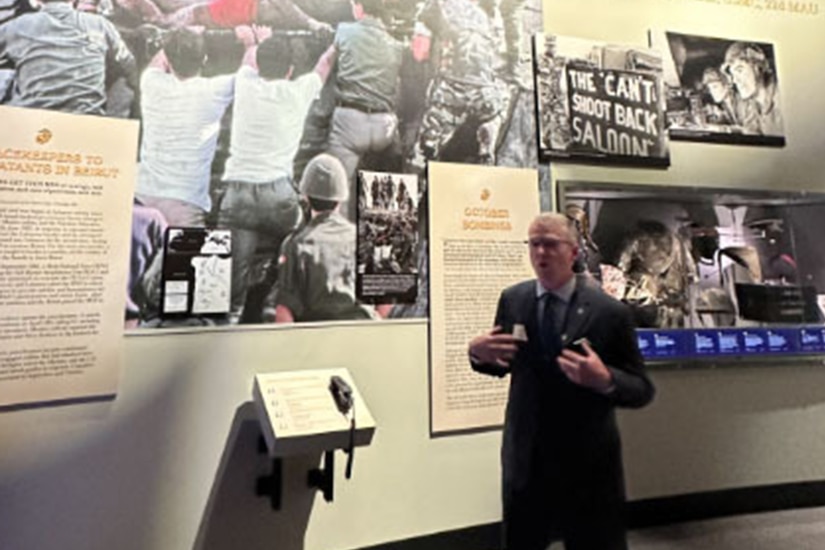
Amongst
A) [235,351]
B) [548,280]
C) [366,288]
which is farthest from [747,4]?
[235,351]

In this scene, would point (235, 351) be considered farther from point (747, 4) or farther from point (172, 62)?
point (747, 4)

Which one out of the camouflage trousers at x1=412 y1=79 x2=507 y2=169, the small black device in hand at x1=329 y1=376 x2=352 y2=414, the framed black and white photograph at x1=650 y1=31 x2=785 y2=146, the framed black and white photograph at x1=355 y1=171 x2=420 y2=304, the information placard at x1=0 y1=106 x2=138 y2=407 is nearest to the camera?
the information placard at x1=0 y1=106 x2=138 y2=407

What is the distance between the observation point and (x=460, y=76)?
2465 mm

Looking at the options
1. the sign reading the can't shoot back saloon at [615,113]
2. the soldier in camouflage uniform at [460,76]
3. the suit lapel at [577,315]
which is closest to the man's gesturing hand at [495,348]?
the suit lapel at [577,315]

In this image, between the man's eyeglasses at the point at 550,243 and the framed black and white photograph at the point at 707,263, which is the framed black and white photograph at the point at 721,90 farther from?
the man's eyeglasses at the point at 550,243

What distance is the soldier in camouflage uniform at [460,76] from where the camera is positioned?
240 cm

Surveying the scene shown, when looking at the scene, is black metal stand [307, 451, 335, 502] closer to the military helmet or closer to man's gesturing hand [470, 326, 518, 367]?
man's gesturing hand [470, 326, 518, 367]

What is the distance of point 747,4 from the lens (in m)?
3.04

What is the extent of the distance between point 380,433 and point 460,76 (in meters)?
1.82

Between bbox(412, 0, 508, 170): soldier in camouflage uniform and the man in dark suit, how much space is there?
1060 mm

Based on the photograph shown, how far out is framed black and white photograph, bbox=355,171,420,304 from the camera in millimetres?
2227

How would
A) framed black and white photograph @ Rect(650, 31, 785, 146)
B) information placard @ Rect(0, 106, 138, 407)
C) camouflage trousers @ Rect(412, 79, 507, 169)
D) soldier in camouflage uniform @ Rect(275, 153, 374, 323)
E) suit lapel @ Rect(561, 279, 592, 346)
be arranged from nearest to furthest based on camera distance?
suit lapel @ Rect(561, 279, 592, 346) → information placard @ Rect(0, 106, 138, 407) → soldier in camouflage uniform @ Rect(275, 153, 374, 323) → camouflage trousers @ Rect(412, 79, 507, 169) → framed black and white photograph @ Rect(650, 31, 785, 146)

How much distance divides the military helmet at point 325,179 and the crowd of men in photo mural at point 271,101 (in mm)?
10

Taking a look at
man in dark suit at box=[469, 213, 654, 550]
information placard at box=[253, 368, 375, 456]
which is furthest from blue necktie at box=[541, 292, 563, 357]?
information placard at box=[253, 368, 375, 456]
